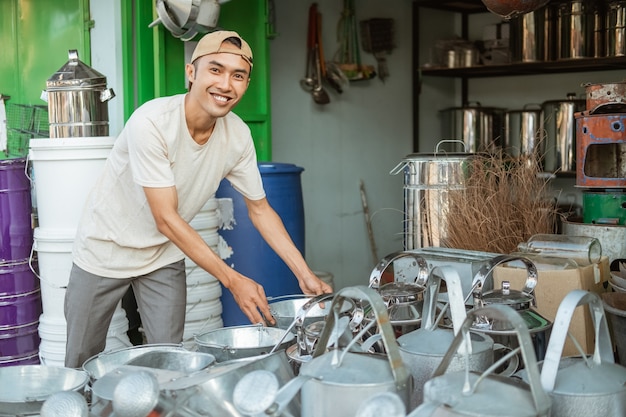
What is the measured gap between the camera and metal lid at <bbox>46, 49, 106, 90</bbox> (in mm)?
4215

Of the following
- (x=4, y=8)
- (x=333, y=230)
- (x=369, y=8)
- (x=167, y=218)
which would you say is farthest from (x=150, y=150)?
(x=369, y=8)

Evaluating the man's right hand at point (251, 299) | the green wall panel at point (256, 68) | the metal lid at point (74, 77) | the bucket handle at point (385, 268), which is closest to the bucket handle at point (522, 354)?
the bucket handle at point (385, 268)

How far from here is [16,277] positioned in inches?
175

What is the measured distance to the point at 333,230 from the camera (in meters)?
6.69

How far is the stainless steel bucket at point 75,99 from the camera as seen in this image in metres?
4.22

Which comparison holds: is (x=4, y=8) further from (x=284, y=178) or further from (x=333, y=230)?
(x=333, y=230)

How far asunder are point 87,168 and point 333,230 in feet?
9.55

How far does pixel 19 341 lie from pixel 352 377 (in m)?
3.42

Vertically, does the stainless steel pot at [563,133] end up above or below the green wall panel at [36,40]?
below

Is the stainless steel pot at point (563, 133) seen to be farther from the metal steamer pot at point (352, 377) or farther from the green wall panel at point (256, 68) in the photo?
A: the metal steamer pot at point (352, 377)

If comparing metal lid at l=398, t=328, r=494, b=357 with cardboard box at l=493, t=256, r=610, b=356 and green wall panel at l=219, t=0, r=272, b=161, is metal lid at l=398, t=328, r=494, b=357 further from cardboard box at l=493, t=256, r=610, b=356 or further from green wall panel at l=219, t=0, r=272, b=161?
green wall panel at l=219, t=0, r=272, b=161

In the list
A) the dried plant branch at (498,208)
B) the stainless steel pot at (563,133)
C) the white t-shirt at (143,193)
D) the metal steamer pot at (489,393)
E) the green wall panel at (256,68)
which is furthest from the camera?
the stainless steel pot at (563,133)

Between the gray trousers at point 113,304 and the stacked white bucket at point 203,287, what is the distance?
1085mm

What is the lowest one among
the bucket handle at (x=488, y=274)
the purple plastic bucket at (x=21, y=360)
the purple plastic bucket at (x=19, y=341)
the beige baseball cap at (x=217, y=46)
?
the purple plastic bucket at (x=21, y=360)
